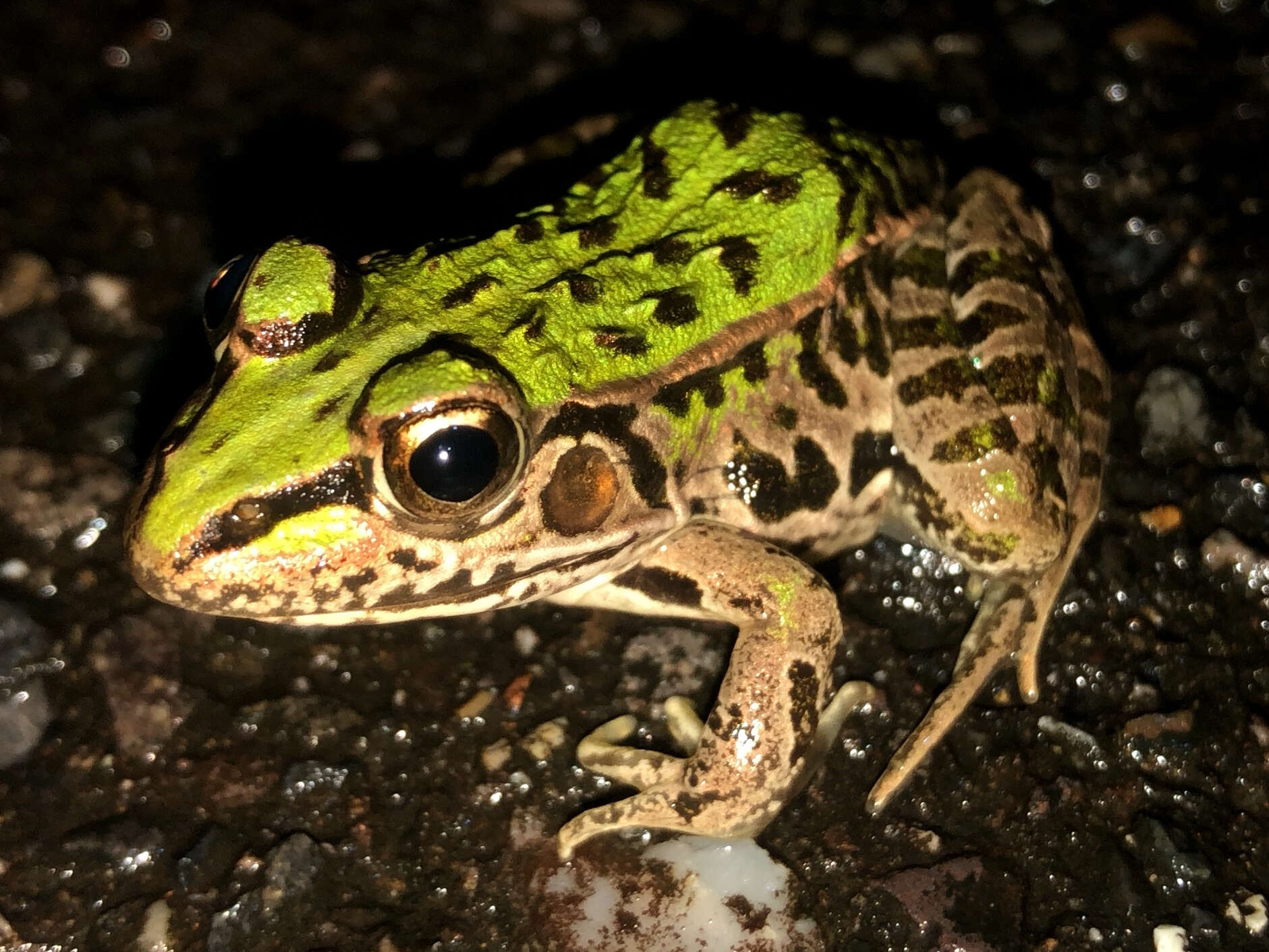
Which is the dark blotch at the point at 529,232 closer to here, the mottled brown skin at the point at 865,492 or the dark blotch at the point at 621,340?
the dark blotch at the point at 621,340

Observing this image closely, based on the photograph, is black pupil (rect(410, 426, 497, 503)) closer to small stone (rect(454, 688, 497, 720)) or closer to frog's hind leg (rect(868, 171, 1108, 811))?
small stone (rect(454, 688, 497, 720))

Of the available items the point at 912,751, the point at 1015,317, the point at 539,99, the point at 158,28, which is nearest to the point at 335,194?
the point at 539,99

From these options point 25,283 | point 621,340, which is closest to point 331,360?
point 621,340

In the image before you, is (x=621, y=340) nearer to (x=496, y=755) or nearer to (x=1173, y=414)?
(x=496, y=755)

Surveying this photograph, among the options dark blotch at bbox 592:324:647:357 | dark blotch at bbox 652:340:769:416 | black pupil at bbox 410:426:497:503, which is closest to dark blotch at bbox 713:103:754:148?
dark blotch at bbox 652:340:769:416

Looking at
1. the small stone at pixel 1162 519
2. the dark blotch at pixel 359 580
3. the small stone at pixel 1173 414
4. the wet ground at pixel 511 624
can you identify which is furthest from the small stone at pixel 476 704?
the small stone at pixel 1173 414

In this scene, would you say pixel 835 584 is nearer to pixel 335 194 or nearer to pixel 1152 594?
pixel 1152 594
